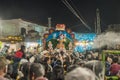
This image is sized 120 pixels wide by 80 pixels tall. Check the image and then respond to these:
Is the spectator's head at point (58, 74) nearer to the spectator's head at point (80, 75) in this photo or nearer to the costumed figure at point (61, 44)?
the costumed figure at point (61, 44)

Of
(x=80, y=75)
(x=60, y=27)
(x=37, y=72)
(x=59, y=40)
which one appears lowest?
(x=37, y=72)

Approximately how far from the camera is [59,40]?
1459 cm

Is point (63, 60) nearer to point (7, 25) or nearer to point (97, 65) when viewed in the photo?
point (97, 65)

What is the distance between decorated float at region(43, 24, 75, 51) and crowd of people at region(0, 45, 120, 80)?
0.54 metres

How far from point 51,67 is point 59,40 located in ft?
10.1

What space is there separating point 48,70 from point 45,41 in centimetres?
395

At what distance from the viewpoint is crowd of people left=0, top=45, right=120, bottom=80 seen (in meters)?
3.92

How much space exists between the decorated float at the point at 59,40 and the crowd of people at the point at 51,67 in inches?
21.3

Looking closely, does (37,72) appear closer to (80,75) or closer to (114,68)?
(80,75)

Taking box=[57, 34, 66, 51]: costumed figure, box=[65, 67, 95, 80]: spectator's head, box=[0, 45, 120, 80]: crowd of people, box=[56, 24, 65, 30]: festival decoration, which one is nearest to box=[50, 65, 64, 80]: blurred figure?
box=[0, 45, 120, 80]: crowd of people

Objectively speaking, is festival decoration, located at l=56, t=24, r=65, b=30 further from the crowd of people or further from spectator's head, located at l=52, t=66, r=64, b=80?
spectator's head, located at l=52, t=66, r=64, b=80

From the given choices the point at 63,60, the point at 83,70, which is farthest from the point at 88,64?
the point at 63,60

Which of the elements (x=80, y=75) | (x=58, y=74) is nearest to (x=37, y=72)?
(x=80, y=75)

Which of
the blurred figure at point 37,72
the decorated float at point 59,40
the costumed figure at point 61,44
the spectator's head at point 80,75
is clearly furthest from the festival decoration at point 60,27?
the spectator's head at point 80,75
